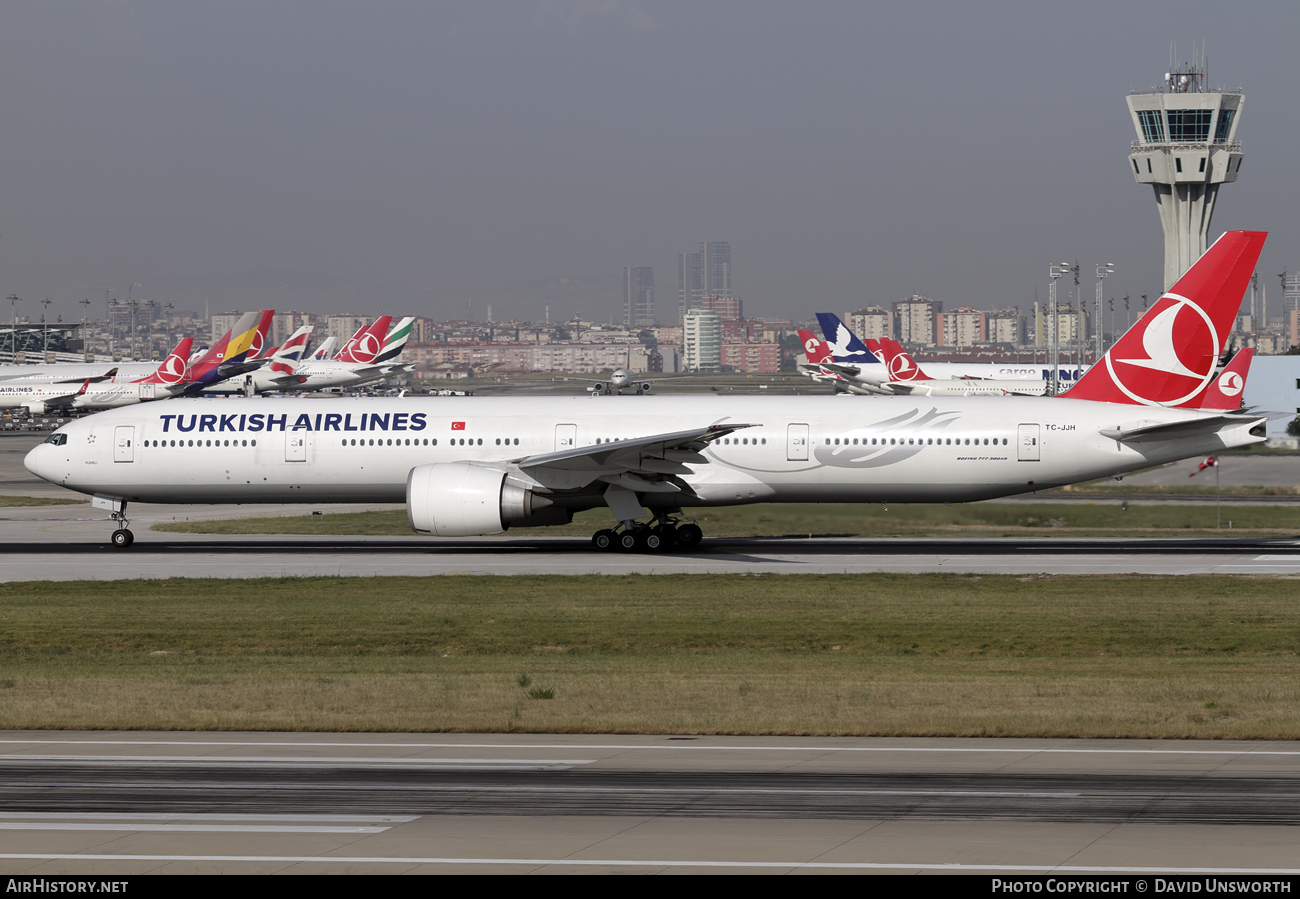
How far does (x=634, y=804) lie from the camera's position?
1207cm

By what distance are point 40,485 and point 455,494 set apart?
38.1 meters

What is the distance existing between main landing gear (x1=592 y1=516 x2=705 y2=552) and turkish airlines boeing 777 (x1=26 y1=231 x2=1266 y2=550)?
0.05 m

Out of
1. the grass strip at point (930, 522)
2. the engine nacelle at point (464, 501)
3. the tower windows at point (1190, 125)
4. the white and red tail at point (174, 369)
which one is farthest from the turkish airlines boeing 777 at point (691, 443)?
the tower windows at point (1190, 125)

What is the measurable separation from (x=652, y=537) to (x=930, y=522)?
455 inches

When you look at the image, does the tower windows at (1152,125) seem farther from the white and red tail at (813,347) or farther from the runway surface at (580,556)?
the runway surface at (580,556)

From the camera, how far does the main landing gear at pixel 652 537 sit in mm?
36938

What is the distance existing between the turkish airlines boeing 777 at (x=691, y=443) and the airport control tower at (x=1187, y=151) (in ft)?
324

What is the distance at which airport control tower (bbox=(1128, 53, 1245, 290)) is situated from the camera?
128 meters

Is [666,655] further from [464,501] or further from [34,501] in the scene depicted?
[34,501]

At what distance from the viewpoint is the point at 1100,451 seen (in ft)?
117

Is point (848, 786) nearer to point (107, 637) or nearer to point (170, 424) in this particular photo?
point (107, 637)

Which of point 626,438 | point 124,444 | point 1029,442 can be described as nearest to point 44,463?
point 124,444

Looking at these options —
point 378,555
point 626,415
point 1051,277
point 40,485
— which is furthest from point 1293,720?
point 1051,277

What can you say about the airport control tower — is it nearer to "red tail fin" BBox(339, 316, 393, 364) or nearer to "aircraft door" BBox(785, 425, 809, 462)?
"red tail fin" BBox(339, 316, 393, 364)
